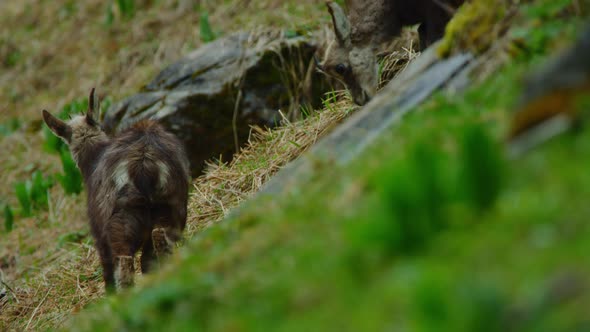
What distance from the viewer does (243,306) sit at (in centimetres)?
275

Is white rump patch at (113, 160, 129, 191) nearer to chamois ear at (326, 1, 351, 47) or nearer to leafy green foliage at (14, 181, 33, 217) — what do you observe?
chamois ear at (326, 1, 351, 47)

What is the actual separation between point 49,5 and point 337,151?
1505cm

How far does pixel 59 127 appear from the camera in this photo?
286 inches

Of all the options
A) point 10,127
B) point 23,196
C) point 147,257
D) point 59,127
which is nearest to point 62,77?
point 10,127

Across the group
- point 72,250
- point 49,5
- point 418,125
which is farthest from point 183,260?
point 49,5

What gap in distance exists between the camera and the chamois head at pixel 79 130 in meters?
7.23

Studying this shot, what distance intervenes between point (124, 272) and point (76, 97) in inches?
334

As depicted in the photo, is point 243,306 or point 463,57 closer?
point 243,306

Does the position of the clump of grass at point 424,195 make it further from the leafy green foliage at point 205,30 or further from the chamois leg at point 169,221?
the leafy green foliage at point 205,30

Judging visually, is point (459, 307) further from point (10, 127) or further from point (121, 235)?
point (10, 127)

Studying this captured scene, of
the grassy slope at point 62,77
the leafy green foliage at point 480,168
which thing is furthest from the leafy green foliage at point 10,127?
the leafy green foliage at point 480,168

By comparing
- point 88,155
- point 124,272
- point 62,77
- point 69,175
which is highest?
point 88,155

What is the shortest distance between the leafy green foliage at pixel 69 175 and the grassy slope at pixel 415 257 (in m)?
6.73

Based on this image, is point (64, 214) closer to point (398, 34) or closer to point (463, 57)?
point (398, 34)
